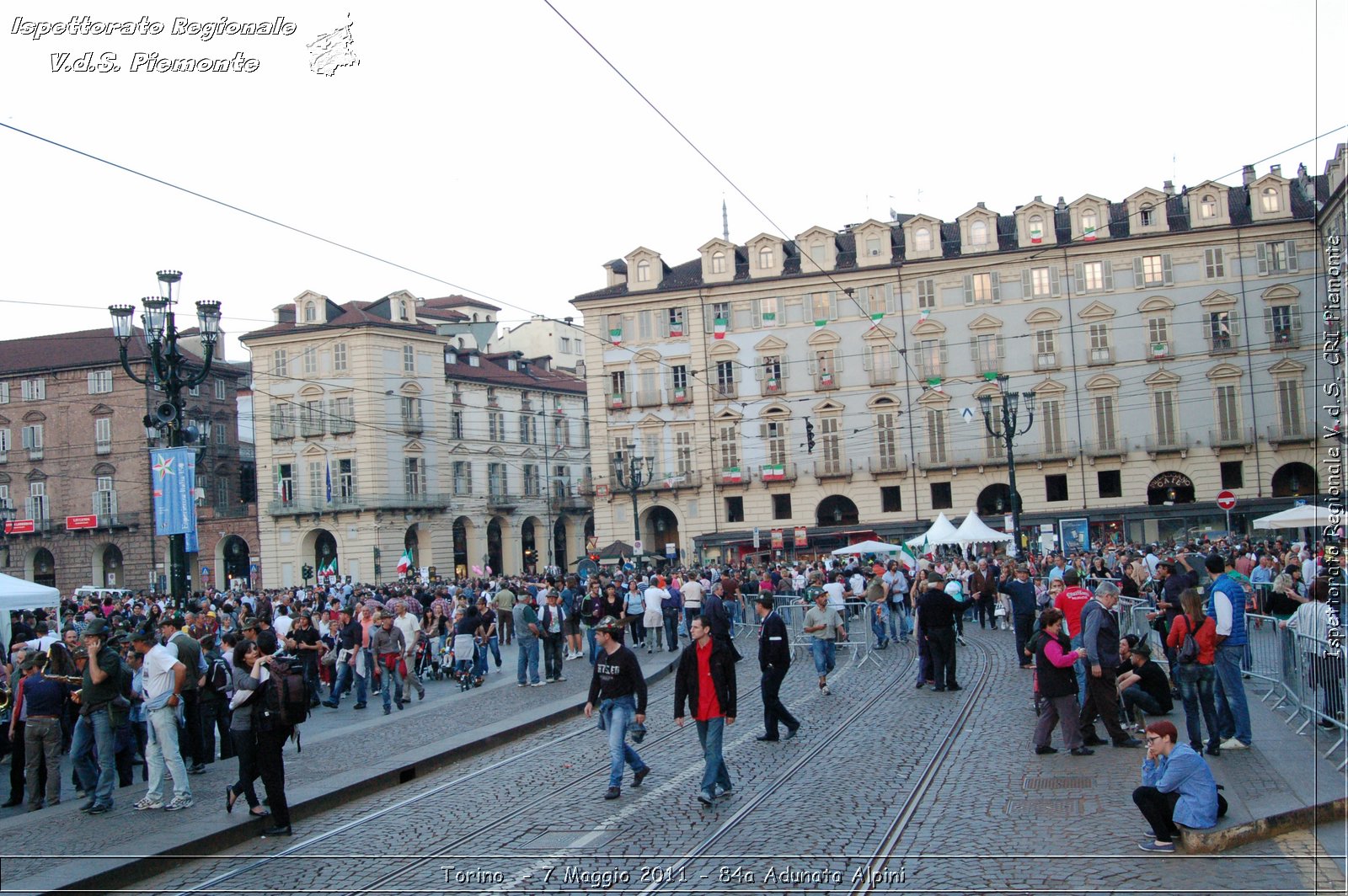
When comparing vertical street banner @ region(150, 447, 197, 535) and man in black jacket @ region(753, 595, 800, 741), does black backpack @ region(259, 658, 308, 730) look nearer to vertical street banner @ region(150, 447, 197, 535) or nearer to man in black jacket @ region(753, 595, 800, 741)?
man in black jacket @ region(753, 595, 800, 741)

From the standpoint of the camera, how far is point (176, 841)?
33.1 feet

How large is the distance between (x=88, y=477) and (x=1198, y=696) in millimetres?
63576

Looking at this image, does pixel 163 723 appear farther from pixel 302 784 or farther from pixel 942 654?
pixel 942 654

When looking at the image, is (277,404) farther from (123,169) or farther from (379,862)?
(379,862)

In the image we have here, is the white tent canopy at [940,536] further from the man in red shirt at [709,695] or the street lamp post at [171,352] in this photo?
the man in red shirt at [709,695]

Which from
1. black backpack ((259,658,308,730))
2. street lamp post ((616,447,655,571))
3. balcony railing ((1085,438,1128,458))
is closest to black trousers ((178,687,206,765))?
black backpack ((259,658,308,730))

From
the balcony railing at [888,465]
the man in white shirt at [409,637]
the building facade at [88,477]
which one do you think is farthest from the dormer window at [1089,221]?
the building facade at [88,477]

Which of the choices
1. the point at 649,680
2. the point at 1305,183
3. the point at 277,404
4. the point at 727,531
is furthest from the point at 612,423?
the point at 649,680

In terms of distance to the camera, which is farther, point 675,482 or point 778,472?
point 675,482

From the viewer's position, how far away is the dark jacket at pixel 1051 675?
40.4ft

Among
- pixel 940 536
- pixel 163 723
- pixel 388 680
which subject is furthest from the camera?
pixel 940 536

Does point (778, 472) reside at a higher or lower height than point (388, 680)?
higher

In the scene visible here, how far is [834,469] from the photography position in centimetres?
5566

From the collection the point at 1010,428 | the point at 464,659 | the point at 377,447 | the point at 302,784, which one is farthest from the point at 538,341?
the point at 302,784
